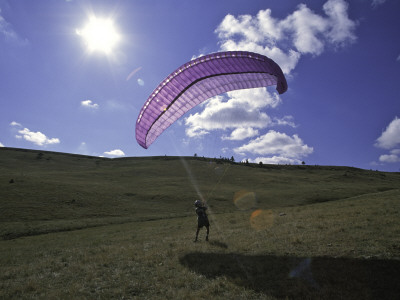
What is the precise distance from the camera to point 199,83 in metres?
16.1

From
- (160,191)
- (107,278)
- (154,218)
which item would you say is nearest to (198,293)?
(107,278)

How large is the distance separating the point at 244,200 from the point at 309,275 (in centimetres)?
4146

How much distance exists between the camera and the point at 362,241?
10898 mm

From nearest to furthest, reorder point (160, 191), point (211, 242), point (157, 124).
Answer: point (211, 242) < point (157, 124) < point (160, 191)

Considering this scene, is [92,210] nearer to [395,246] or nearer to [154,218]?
[154,218]

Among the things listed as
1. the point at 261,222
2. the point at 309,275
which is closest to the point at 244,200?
the point at 261,222

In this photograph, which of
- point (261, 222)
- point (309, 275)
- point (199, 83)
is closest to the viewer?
point (309, 275)

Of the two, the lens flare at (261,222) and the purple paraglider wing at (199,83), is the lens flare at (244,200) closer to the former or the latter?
the lens flare at (261,222)

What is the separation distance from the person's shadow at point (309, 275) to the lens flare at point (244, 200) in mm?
32568

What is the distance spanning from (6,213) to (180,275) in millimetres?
33620

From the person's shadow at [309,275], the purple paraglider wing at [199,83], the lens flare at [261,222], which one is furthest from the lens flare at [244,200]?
the person's shadow at [309,275]

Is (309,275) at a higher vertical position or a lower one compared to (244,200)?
lower

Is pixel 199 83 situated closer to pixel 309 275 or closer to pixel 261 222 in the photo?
pixel 261 222

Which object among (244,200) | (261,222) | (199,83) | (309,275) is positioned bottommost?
(309,275)
